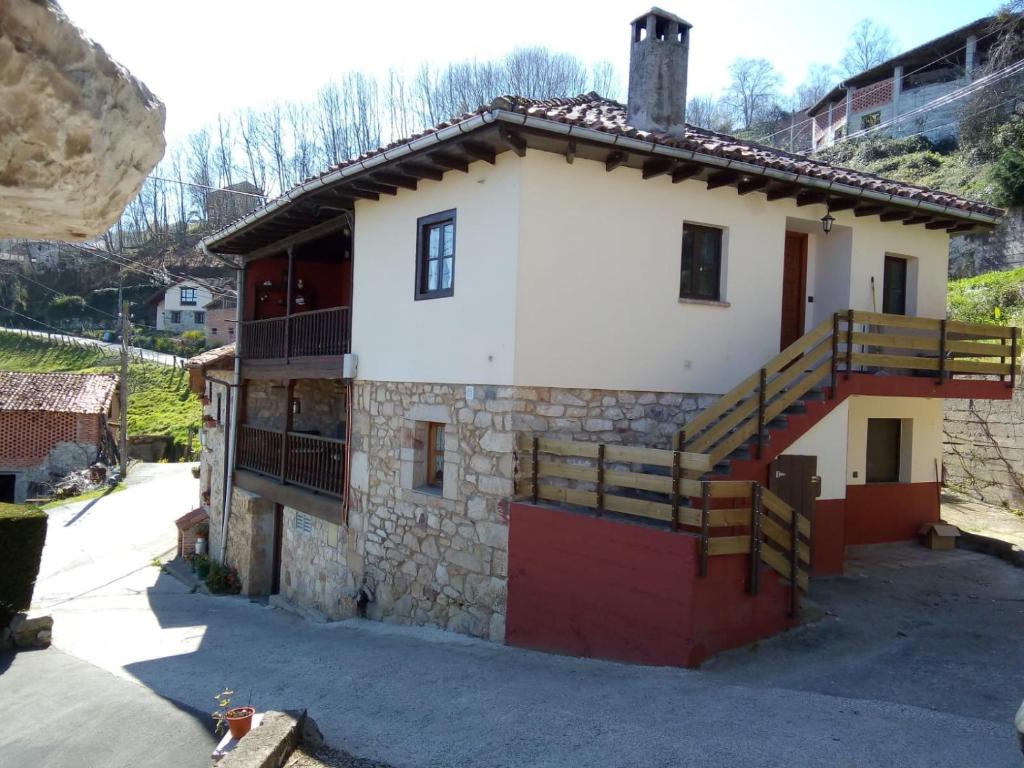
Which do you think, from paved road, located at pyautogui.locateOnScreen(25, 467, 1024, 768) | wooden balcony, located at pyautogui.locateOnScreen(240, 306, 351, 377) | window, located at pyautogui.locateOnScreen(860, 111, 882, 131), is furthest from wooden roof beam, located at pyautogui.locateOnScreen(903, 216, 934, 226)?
window, located at pyautogui.locateOnScreen(860, 111, 882, 131)

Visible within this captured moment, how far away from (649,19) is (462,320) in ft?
15.6

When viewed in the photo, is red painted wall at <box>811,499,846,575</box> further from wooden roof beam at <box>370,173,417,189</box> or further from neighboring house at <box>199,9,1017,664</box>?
wooden roof beam at <box>370,173,417,189</box>

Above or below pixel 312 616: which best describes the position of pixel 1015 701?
above

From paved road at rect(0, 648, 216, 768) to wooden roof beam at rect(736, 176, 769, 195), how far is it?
837 cm

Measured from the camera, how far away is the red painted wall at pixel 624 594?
720cm

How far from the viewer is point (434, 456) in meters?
10.2

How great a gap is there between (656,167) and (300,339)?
6.84 metres

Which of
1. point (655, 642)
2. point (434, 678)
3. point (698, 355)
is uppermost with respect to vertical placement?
point (698, 355)

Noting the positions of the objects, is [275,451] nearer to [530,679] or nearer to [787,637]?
[530,679]

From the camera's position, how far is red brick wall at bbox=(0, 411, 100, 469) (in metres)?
27.7

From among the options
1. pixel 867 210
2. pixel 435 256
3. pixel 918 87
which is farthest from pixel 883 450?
pixel 918 87

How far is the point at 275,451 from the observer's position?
556 inches

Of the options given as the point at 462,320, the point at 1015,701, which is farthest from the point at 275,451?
the point at 1015,701

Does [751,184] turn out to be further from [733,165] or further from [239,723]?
[239,723]
